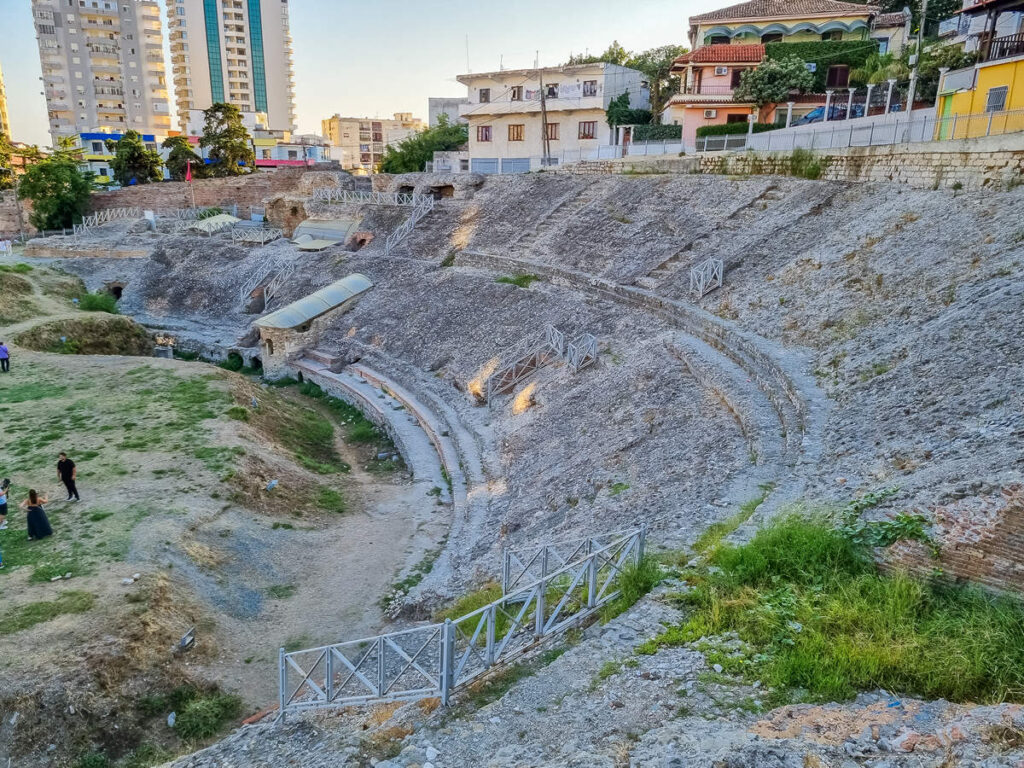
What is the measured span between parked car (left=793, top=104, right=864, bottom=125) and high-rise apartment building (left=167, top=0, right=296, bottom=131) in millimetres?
84580

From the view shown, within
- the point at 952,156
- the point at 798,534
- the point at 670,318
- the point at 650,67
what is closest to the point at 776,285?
the point at 670,318

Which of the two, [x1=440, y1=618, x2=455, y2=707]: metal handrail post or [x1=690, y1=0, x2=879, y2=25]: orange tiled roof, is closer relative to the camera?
[x1=440, y1=618, x2=455, y2=707]: metal handrail post

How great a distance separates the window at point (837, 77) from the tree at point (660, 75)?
43.6 feet

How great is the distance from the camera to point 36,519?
12.4 meters

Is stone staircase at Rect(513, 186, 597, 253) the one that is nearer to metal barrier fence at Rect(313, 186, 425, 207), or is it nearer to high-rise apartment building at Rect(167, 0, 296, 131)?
metal barrier fence at Rect(313, 186, 425, 207)

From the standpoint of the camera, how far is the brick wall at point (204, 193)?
49312mm

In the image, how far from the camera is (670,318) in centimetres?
1880

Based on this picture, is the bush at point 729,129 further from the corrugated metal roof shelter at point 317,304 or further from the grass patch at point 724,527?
the grass patch at point 724,527

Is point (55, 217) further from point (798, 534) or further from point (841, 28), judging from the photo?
point (798, 534)

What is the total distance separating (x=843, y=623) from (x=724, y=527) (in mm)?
2605

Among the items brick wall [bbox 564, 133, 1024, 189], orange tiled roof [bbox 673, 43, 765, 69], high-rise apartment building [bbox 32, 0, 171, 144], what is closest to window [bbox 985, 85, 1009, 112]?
brick wall [bbox 564, 133, 1024, 189]

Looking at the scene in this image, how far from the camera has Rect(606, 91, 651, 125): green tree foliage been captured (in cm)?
4069

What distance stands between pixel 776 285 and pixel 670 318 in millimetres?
2876

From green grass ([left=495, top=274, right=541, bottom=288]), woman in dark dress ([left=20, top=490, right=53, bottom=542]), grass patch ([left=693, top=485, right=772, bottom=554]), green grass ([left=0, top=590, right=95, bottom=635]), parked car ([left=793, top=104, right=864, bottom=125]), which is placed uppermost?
parked car ([left=793, top=104, right=864, bottom=125])
